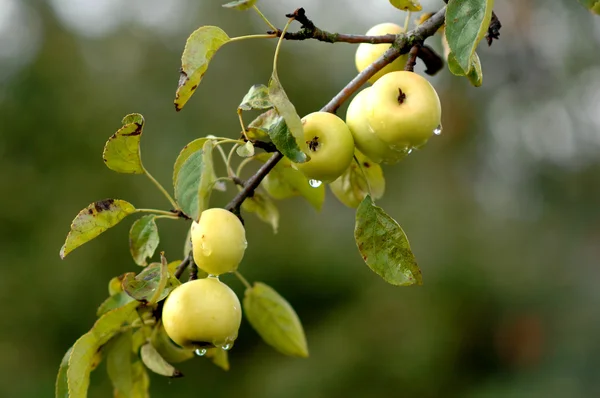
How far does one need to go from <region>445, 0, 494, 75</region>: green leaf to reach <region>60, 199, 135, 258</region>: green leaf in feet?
0.90

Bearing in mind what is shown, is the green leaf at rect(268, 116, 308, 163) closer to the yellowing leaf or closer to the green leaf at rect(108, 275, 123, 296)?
the yellowing leaf

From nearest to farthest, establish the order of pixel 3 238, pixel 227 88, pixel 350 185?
pixel 350 185
pixel 3 238
pixel 227 88

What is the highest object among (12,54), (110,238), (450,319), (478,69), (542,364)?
(478,69)

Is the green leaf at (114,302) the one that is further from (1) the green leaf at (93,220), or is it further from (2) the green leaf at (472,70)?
(2) the green leaf at (472,70)

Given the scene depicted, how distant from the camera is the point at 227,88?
3189 millimetres

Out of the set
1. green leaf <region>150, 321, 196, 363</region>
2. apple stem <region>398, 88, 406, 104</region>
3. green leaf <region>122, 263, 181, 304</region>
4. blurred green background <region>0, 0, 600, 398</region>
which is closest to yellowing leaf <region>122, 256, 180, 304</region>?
green leaf <region>122, 263, 181, 304</region>

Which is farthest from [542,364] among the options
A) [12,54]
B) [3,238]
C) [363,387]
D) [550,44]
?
[12,54]

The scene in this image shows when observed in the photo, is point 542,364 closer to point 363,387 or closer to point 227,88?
A: point 363,387

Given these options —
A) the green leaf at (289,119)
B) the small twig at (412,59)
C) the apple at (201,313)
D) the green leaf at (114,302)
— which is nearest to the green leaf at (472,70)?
the small twig at (412,59)

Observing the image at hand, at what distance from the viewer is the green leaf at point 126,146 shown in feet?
1.62

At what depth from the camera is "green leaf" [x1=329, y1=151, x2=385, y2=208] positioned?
1.92ft

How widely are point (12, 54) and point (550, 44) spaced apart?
2.70 metres

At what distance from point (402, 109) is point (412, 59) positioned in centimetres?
6

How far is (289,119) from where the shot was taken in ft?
1.33
